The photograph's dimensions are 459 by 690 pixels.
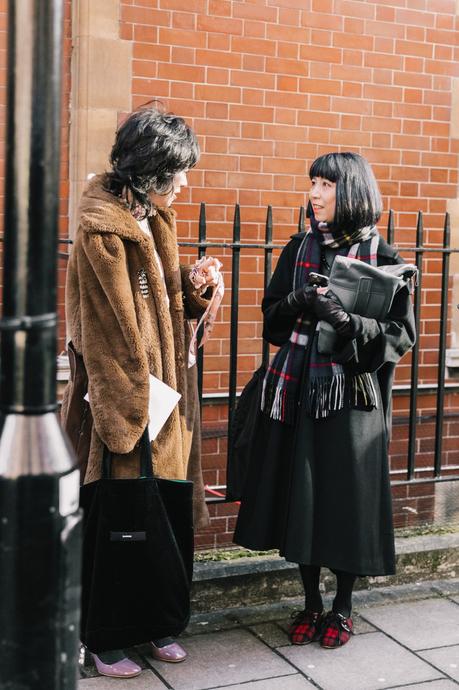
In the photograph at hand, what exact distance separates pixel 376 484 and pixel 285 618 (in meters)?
0.76

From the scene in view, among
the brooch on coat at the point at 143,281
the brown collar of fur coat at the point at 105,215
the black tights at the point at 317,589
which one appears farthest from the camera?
the black tights at the point at 317,589

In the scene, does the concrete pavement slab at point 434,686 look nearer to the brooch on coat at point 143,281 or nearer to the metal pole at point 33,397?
the brooch on coat at point 143,281

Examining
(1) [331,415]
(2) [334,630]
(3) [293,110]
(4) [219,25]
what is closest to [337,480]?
(1) [331,415]

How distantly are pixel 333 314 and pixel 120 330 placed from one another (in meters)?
0.80

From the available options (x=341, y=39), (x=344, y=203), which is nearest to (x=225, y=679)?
(x=344, y=203)

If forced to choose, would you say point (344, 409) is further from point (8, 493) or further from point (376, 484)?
point (8, 493)

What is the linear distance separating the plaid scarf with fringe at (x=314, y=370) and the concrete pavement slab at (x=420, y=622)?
0.97 m

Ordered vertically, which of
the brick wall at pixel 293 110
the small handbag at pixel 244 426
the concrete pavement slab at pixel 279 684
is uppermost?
the brick wall at pixel 293 110

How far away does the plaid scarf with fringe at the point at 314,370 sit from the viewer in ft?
13.1

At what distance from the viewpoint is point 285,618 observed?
14.5 ft

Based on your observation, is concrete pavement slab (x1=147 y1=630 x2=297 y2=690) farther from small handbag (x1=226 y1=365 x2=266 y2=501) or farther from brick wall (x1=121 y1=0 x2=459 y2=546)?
brick wall (x1=121 y1=0 x2=459 y2=546)

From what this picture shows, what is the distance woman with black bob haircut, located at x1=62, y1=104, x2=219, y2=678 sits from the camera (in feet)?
11.7

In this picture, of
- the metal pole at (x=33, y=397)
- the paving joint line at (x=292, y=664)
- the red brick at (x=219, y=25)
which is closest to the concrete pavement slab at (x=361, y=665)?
the paving joint line at (x=292, y=664)

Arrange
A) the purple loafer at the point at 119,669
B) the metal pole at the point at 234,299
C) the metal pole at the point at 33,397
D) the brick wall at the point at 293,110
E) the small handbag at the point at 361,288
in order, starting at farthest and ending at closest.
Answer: the brick wall at the point at 293,110 < the metal pole at the point at 234,299 < the small handbag at the point at 361,288 < the purple loafer at the point at 119,669 < the metal pole at the point at 33,397
